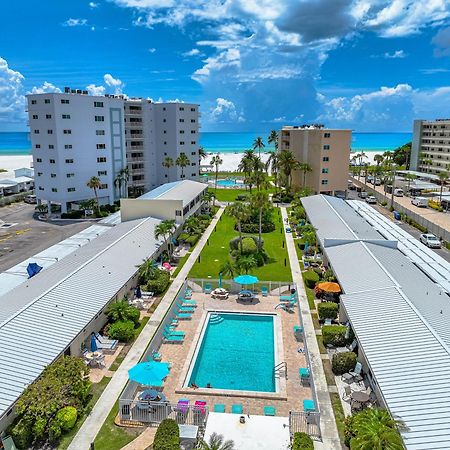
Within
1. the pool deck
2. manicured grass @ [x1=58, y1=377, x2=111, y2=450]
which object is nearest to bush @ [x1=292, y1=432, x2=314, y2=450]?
the pool deck

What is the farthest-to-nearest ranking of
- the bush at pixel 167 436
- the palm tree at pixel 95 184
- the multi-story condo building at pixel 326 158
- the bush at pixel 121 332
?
the multi-story condo building at pixel 326 158 → the palm tree at pixel 95 184 → the bush at pixel 121 332 → the bush at pixel 167 436

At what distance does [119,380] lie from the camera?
25.5 metres

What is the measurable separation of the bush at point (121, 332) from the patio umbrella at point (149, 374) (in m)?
5.68

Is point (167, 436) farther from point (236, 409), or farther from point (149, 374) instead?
point (149, 374)

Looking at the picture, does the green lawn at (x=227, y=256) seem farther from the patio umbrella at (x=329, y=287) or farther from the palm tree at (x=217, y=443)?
the palm tree at (x=217, y=443)

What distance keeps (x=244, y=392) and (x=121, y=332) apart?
10.3m

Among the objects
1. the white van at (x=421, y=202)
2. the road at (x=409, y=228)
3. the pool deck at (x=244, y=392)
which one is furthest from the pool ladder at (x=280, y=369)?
the white van at (x=421, y=202)

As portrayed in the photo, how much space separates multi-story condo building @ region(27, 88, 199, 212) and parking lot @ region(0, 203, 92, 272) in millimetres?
6242

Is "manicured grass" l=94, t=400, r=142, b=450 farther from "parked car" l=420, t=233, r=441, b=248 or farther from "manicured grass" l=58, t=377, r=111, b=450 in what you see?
"parked car" l=420, t=233, r=441, b=248

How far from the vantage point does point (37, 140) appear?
73.1 m

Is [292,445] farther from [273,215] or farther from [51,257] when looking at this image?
[273,215]

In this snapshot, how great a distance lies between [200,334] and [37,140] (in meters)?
56.8

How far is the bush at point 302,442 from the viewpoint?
61.9ft

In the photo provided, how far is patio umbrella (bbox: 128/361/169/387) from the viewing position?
23.2 metres
